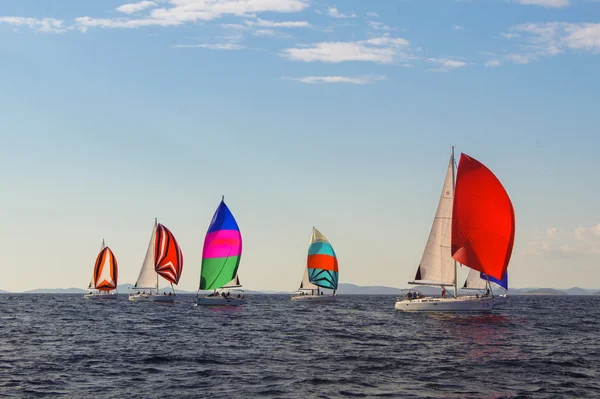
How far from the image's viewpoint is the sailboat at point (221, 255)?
85.6 m

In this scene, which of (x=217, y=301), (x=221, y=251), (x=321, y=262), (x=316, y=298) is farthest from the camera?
(x=316, y=298)

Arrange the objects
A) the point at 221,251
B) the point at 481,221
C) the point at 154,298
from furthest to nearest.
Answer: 1. the point at 154,298
2. the point at 221,251
3. the point at 481,221

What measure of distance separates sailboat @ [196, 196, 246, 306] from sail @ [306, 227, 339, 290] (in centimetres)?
2390

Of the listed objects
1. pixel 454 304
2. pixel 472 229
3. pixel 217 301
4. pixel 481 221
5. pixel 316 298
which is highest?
pixel 481 221

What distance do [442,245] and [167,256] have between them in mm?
45243

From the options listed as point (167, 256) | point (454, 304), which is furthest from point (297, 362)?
point (167, 256)

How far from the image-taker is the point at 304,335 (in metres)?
46.5

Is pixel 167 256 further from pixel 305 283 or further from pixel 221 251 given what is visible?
pixel 305 283

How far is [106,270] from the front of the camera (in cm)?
12212

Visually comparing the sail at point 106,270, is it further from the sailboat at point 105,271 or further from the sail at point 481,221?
the sail at point 481,221

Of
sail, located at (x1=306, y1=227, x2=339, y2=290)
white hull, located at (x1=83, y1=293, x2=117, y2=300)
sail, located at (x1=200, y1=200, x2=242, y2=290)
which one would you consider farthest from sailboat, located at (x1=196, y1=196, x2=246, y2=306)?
white hull, located at (x1=83, y1=293, x2=117, y2=300)

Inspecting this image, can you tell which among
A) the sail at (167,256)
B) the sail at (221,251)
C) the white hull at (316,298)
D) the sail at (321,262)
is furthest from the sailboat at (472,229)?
the white hull at (316,298)

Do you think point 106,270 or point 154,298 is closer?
point 154,298

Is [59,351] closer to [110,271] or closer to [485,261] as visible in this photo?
[485,261]
